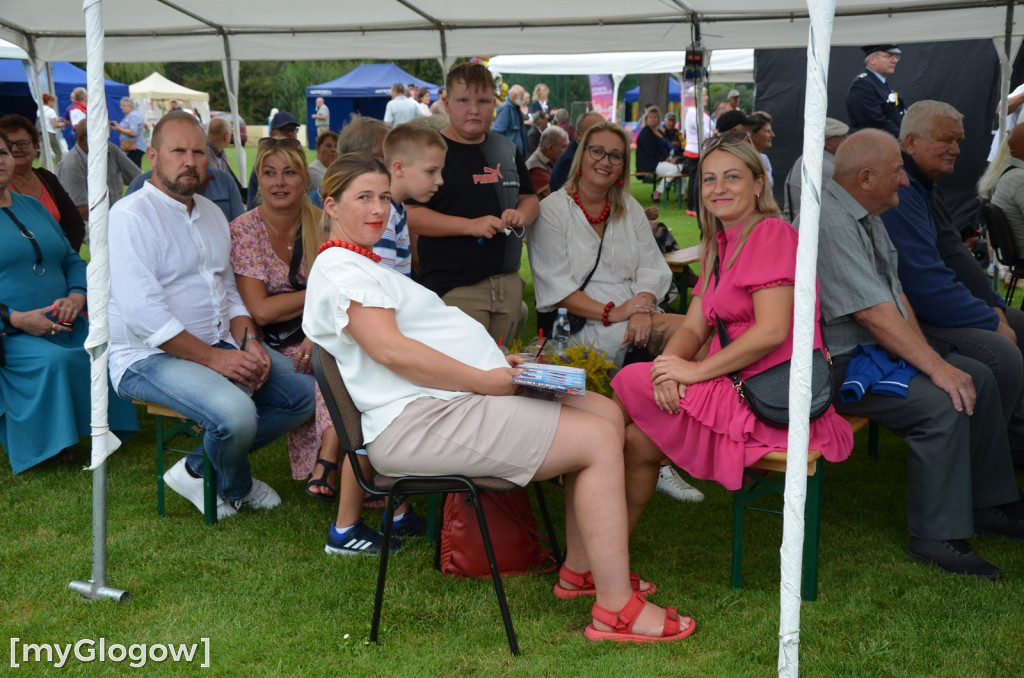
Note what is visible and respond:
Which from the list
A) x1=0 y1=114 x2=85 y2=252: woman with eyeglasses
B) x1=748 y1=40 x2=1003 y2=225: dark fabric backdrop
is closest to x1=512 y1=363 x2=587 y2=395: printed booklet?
x1=0 y1=114 x2=85 y2=252: woman with eyeglasses

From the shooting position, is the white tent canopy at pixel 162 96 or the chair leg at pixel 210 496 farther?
the white tent canopy at pixel 162 96

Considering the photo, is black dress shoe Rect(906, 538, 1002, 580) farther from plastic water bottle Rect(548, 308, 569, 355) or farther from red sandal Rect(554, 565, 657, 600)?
plastic water bottle Rect(548, 308, 569, 355)

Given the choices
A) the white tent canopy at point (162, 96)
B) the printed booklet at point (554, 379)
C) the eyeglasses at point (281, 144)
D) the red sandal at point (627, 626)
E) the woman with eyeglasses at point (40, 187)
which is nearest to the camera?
the printed booklet at point (554, 379)

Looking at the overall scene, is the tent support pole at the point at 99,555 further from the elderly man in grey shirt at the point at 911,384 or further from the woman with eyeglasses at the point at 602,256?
the elderly man in grey shirt at the point at 911,384

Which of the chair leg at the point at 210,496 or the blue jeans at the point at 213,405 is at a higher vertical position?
the blue jeans at the point at 213,405

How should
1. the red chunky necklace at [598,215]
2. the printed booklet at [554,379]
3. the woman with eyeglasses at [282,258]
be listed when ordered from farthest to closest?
1. the red chunky necklace at [598,215]
2. the woman with eyeglasses at [282,258]
3. the printed booklet at [554,379]

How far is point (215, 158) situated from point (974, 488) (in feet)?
19.0

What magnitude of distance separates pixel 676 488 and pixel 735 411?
1246 mm

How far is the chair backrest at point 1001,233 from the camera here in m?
5.69

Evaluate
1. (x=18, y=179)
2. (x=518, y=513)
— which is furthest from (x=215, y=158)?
(x=518, y=513)

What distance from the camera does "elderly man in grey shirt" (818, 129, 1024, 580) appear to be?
3146mm

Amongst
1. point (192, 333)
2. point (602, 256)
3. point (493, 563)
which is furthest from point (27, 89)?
point (493, 563)

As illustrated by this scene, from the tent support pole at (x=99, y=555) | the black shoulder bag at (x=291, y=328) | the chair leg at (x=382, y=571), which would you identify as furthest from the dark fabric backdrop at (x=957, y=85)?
the tent support pole at (x=99, y=555)

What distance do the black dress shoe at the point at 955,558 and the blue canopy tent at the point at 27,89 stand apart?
11694 millimetres
